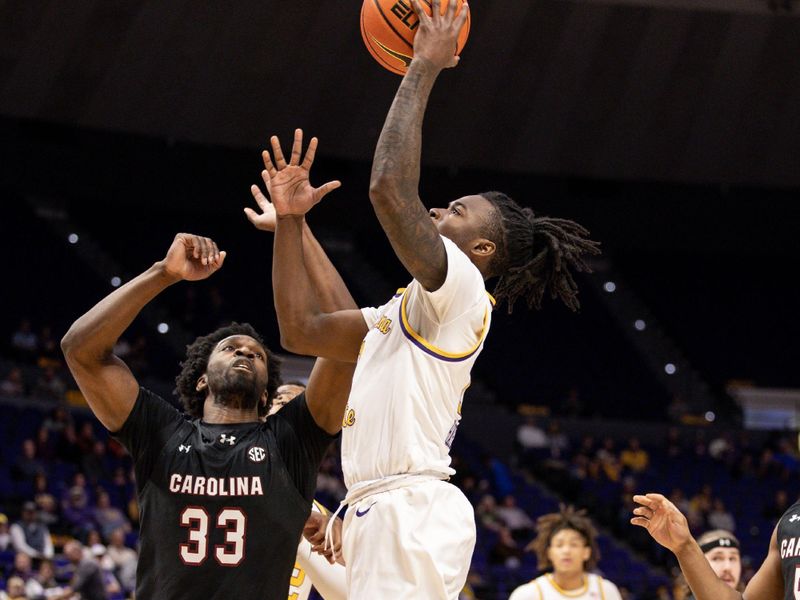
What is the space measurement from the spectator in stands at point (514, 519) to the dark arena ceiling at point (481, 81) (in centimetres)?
592

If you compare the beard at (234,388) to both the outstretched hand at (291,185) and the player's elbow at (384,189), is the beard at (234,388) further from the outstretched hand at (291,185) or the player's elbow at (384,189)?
the player's elbow at (384,189)

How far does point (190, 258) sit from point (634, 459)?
1764 centimetres

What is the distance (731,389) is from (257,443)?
2148 centimetres

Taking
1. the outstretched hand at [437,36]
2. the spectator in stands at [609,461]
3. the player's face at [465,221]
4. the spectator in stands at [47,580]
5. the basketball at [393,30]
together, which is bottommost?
the spectator in stands at [47,580]

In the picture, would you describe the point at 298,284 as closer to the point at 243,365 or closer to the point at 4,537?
the point at 243,365

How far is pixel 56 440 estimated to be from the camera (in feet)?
50.9

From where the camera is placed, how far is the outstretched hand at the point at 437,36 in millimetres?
3008

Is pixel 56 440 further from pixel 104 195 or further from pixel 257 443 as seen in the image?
pixel 257 443

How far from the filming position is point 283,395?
4.58 m

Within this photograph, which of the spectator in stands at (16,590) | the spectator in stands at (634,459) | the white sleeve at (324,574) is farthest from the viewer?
the spectator in stands at (634,459)

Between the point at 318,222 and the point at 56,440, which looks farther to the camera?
the point at 318,222

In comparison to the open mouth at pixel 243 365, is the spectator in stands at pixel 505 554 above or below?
above

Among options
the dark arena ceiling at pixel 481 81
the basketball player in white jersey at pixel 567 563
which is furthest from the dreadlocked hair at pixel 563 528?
the dark arena ceiling at pixel 481 81

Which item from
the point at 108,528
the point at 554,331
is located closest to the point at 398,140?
the point at 108,528
